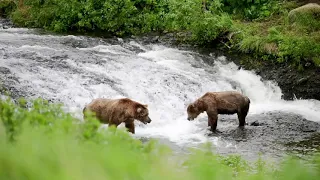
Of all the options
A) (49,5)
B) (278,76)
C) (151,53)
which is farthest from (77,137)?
(49,5)

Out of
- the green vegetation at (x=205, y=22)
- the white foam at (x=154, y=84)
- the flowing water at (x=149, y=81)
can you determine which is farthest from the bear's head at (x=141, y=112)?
the green vegetation at (x=205, y=22)

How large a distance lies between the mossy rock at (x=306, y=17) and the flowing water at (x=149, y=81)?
3.16m

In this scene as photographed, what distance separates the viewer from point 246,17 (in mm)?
21406

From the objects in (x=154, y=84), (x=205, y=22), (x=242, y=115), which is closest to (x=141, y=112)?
(x=242, y=115)

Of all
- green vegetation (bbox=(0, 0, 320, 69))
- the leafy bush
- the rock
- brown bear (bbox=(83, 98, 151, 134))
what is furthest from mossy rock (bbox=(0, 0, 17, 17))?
brown bear (bbox=(83, 98, 151, 134))

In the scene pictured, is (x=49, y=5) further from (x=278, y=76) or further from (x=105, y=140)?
(x=105, y=140)

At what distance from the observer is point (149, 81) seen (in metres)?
Result: 14.8

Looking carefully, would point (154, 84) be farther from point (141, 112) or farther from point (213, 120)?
point (141, 112)

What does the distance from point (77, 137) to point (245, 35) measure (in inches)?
606

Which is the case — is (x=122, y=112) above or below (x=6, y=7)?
above

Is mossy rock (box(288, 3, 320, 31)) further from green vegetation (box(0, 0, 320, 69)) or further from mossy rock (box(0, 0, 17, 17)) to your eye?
mossy rock (box(0, 0, 17, 17))

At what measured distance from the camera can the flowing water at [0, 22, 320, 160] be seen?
1244 centimetres

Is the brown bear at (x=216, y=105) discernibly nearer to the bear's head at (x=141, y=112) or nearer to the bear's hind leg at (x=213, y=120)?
the bear's hind leg at (x=213, y=120)

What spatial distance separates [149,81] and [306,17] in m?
7.02
